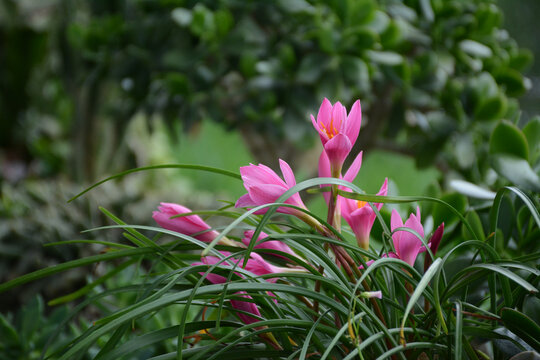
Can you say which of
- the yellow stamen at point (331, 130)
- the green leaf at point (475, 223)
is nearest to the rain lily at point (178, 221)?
the yellow stamen at point (331, 130)

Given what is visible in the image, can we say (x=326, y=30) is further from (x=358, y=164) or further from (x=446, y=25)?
(x=358, y=164)

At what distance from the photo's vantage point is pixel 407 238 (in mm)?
349

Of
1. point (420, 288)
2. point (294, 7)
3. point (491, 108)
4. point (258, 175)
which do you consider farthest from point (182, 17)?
point (420, 288)

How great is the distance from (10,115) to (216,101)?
2.34 m

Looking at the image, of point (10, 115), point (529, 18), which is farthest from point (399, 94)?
point (529, 18)

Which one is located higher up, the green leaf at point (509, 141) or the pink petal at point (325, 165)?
the pink petal at point (325, 165)

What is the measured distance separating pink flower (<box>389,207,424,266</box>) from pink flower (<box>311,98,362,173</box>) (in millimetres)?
52

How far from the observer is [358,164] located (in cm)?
36

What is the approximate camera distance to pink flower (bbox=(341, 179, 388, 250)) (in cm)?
36

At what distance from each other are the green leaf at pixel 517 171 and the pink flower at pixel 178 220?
0.82ft

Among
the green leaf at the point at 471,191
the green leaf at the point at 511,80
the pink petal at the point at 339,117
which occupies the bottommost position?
the green leaf at the point at 511,80

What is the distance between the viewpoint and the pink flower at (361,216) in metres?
0.36

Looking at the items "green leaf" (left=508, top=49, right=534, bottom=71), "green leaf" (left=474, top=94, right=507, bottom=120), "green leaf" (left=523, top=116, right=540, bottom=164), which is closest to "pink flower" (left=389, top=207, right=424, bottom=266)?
"green leaf" (left=523, top=116, right=540, bottom=164)

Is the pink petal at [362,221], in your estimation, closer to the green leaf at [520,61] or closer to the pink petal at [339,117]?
the pink petal at [339,117]
